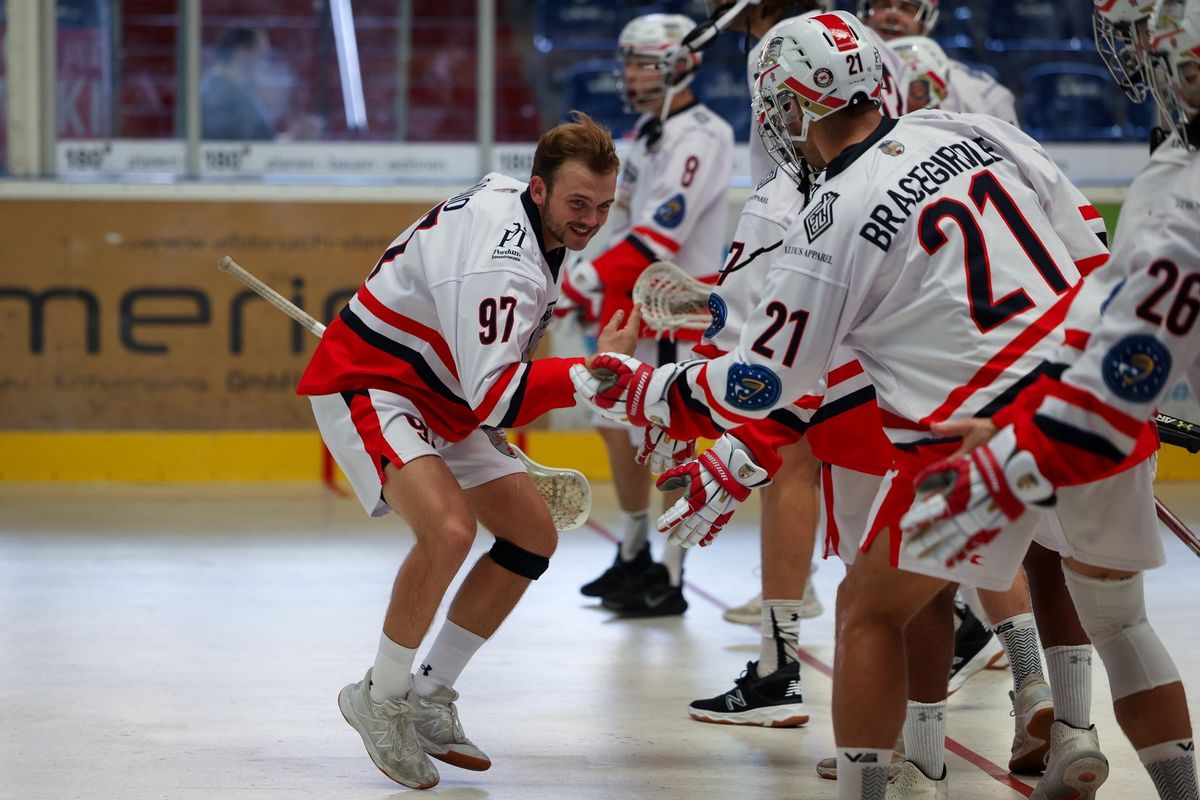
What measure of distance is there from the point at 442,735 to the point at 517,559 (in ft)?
1.21

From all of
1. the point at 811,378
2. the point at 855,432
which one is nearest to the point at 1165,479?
the point at 855,432

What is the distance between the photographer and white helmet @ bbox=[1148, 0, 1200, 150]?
6.53ft

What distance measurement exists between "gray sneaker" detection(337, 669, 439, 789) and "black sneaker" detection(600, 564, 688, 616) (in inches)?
68.7

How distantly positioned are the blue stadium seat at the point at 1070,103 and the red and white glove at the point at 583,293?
166 inches

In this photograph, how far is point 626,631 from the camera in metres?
4.45

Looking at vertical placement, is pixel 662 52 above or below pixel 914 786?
above

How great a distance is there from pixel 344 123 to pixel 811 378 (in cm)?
646

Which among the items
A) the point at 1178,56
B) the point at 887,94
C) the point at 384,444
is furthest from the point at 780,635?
the point at 1178,56

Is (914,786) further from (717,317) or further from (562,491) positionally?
(562,491)

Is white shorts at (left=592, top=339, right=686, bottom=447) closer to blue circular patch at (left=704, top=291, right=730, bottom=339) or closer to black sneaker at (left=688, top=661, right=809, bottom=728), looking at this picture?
black sneaker at (left=688, top=661, right=809, bottom=728)

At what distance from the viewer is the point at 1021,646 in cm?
317

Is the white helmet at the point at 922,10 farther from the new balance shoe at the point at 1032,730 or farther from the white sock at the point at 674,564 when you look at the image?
the new balance shoe at the point at 1032,730

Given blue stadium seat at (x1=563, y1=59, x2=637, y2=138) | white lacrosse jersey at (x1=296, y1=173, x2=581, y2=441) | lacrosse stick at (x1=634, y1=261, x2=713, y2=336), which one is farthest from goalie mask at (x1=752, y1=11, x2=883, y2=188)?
blue stadium seat at (x1=563, y1=59, x2=637, y2=138)

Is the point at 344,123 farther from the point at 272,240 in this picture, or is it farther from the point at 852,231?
the point at 852,231
